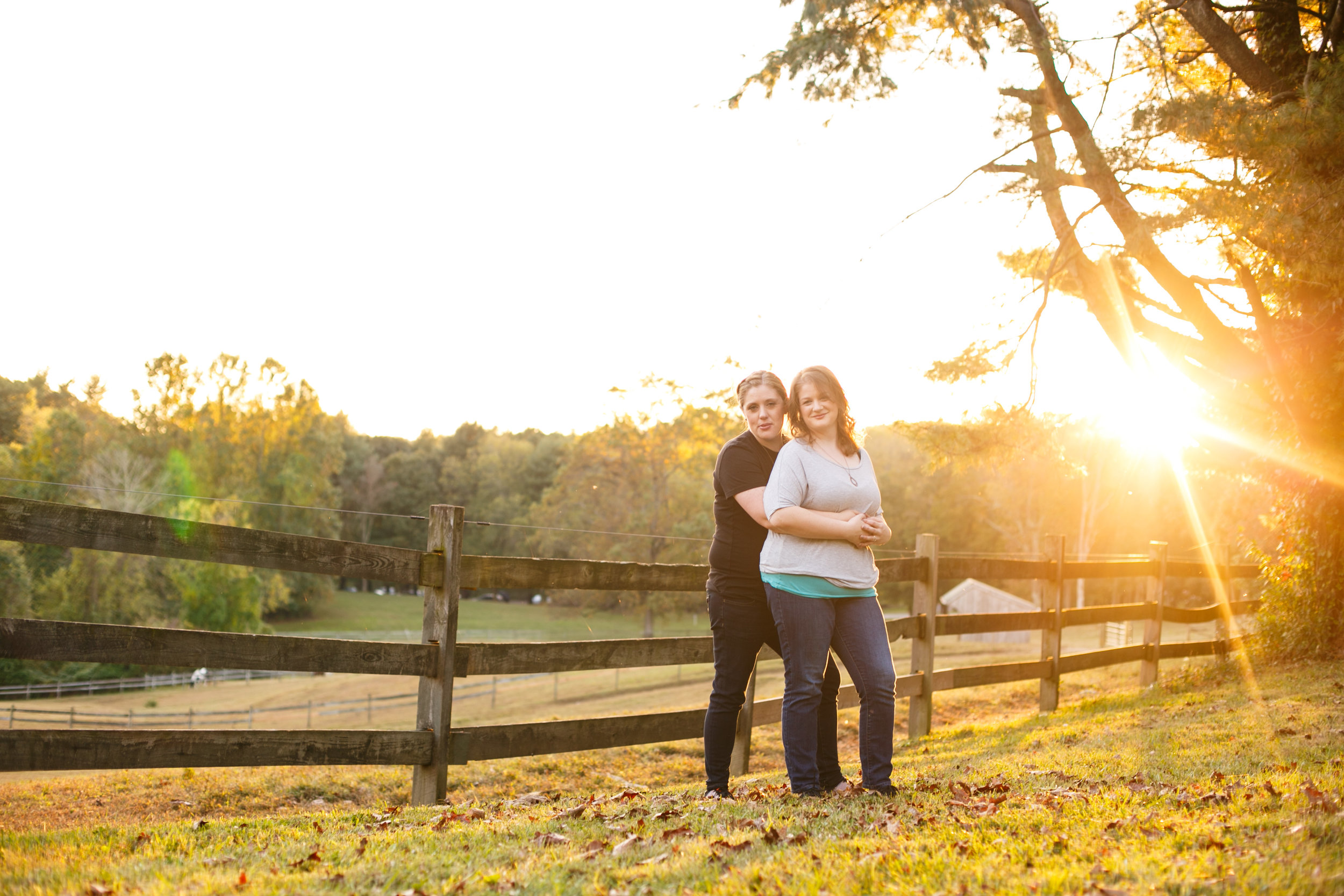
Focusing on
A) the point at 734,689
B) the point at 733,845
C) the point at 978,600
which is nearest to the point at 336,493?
the point at 978,600

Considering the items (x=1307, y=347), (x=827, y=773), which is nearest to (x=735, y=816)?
(x=827, y=773)

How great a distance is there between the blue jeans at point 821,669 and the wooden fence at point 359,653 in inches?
46.8

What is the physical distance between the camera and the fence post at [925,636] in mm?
7109

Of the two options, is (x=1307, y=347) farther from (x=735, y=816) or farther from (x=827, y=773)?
(x=735, y=816)

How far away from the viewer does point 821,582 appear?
148 inches

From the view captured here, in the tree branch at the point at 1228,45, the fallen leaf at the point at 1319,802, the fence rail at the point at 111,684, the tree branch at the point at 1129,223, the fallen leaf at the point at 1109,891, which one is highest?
the tree branch at the point at 1228,45

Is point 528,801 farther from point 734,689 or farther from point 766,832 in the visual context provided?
point 766,832

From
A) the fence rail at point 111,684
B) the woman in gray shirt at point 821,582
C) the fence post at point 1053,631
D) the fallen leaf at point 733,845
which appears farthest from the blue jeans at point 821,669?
the fence rail at point 111,684

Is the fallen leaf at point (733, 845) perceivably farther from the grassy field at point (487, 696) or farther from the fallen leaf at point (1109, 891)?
the grassy field at point (487, 696)

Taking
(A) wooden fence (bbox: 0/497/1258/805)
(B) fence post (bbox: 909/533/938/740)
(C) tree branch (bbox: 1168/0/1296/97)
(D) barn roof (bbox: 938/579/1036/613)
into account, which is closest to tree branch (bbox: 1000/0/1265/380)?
(C) tree branch (bbox: 1168/0/1296/97)

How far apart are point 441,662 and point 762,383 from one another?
6.73 feet

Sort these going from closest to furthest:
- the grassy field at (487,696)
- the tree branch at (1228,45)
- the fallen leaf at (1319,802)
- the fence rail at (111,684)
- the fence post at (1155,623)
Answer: the fallen leaf at (1319,802) → the tree branch at (1228,45) → the fence post at (1155,623) → the grassy field at (487,696) → the fence rail at (111,684)

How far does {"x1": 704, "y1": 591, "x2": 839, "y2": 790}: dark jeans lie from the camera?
4.02m

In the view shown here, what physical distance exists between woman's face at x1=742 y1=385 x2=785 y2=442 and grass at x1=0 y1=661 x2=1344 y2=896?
5.02 feet
